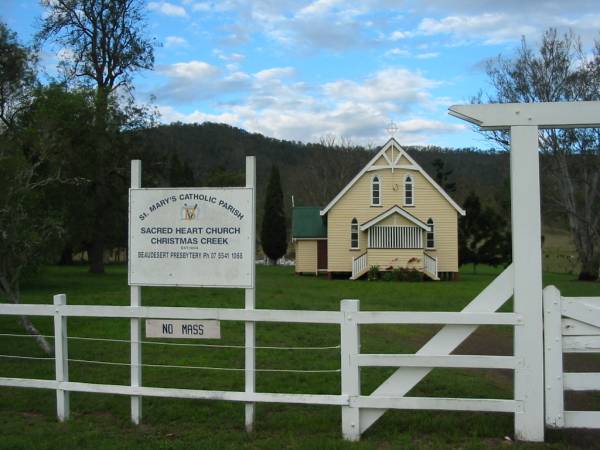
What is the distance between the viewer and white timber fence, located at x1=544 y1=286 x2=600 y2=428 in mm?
5441

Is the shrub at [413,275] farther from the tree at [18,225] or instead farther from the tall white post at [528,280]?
the tall white post at [528,280]

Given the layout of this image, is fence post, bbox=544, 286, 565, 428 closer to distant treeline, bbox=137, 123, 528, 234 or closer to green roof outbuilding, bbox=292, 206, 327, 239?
green roof outbuilding, bbox=292, 206, 327, 239

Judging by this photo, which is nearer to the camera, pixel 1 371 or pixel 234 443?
pixel 234 443

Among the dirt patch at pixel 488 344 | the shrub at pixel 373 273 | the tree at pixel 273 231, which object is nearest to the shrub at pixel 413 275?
the shrub at pixel 373 273

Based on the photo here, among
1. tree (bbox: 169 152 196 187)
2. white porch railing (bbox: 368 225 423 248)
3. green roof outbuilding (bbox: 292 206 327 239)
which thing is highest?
tree (bbox: 169 152 196 187)

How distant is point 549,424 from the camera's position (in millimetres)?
5516

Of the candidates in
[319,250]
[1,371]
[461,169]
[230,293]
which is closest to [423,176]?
[319,250]

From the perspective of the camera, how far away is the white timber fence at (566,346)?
17.9 ft

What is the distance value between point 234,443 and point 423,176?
104 ft

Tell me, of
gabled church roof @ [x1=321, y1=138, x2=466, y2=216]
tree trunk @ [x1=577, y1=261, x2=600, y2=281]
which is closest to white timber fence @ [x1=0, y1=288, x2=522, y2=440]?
gabled church roof @ [x1=321, y1=138, x2=466, y2=216]

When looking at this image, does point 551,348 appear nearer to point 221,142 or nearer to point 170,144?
point 170,144

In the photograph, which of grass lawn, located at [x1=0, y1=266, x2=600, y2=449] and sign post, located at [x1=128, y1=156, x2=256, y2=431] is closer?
grass lawn, located at [x1=0, y1=266, x2=600, y2=449]

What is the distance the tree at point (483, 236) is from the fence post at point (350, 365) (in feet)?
133

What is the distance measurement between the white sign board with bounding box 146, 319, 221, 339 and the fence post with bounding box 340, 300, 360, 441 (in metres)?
1.26
